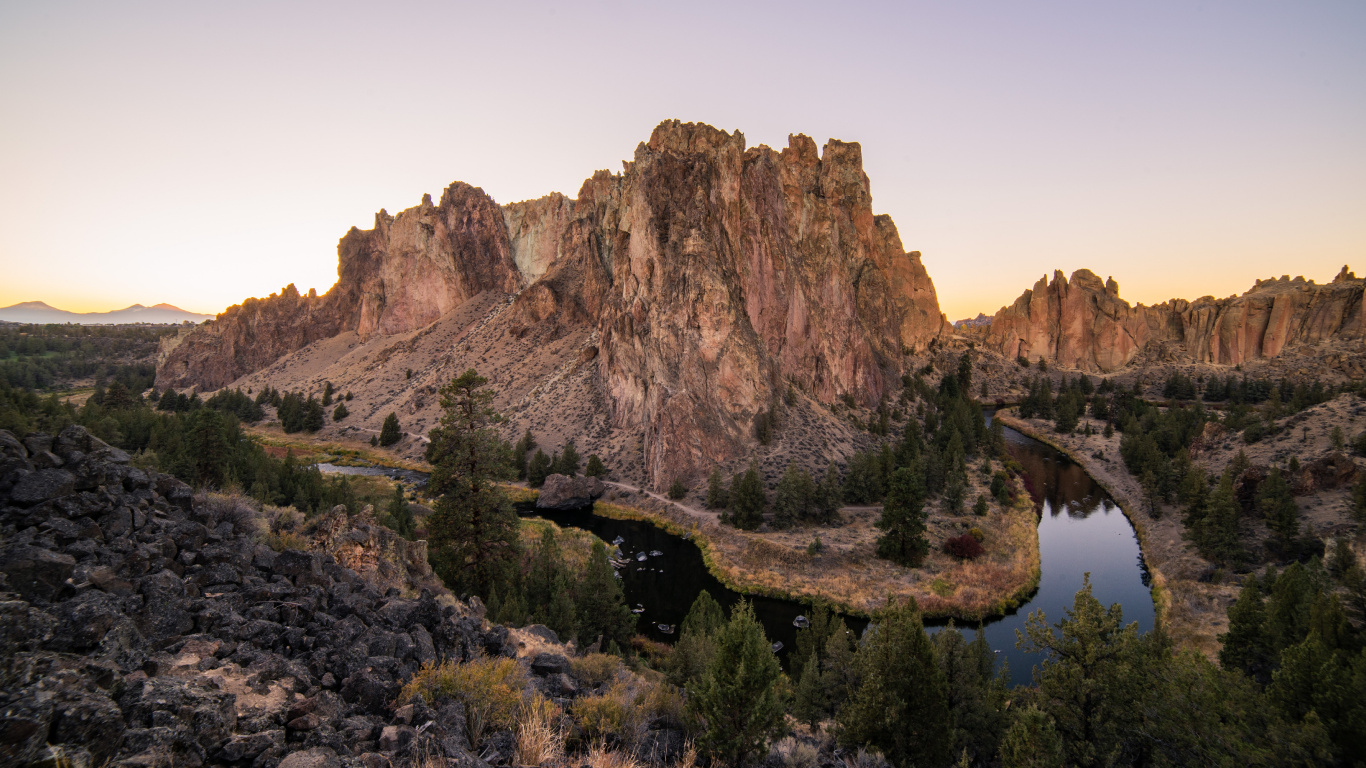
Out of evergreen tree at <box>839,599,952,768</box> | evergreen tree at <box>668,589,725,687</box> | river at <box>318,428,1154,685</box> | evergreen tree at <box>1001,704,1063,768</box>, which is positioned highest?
evergreen tree at <box>1001,704,1063,768</box>

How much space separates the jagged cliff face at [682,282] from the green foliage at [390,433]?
2413cm

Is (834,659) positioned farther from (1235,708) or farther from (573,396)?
(573,396)

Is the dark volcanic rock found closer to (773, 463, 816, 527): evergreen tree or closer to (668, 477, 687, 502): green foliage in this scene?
(668, 477, 687, 502): green foliage

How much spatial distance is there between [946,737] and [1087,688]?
3282 millimetres

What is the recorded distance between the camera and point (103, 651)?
6.15 meters

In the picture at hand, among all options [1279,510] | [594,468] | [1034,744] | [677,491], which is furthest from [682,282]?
[1034,744]

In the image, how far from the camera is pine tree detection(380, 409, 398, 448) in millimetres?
64500

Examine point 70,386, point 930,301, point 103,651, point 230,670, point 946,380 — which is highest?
point 930,301

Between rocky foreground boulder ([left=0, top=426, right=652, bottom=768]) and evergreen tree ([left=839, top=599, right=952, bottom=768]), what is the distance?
7.02 meters

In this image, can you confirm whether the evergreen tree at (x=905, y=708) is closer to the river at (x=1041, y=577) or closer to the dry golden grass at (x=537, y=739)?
the dry golden grass at (x=537, y=739)

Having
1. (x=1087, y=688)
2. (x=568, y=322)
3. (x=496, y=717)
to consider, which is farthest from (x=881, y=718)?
(x=568, y=322)

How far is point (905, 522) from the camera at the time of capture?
111ft

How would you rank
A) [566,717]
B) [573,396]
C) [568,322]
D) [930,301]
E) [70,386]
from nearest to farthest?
[566,717]
[573,396]
[568,322]
[70,386]
[930,301]

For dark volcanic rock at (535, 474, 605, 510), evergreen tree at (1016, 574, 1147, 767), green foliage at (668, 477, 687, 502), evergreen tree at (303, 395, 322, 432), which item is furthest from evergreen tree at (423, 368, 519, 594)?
evergreen tree at (303, 395, 322, 432)
